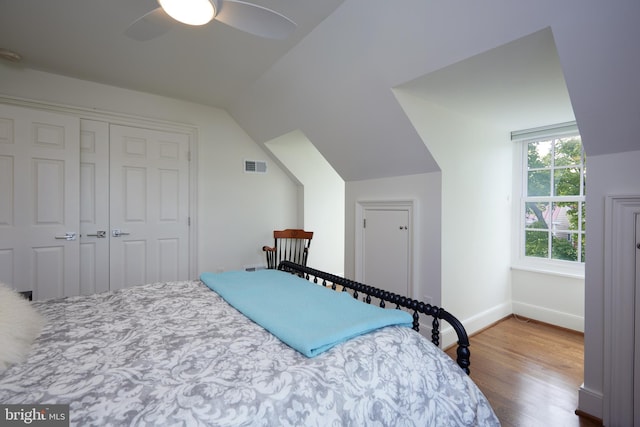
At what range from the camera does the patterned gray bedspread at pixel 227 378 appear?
0.79m

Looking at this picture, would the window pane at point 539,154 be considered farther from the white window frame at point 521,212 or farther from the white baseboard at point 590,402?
the white baseboard at point 590,402

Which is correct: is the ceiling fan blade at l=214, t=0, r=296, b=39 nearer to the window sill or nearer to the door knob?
the door knob

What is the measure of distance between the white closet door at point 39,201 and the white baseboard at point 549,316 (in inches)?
175

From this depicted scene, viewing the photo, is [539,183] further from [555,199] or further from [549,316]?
[549,316]

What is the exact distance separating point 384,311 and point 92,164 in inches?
123

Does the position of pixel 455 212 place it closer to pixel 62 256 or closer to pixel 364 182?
pixel 364 182

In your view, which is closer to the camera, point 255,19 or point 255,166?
point 255,19

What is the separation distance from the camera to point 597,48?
1.35 metres

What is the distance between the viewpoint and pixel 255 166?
154 inches

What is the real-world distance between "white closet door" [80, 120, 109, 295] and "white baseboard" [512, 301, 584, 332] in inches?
168

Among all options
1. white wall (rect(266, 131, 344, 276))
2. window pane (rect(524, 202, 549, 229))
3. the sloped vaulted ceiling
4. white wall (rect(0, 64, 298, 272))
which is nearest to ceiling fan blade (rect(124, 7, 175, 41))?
the sloped vaulted ceiling

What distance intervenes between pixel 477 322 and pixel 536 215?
4.36 feet

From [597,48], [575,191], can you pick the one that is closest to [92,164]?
[597,48]

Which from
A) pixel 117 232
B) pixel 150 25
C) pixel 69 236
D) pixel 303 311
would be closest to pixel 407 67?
pixel 150 25
